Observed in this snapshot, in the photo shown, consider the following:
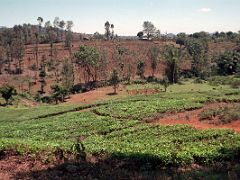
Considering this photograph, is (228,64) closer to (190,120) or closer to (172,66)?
(172,66)

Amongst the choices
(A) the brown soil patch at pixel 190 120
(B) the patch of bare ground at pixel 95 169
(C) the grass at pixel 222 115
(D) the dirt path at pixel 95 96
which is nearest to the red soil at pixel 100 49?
(D) the dirt path at pixel 95 96

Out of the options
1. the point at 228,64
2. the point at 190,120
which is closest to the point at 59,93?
the point at 190,120

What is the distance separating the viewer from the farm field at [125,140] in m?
17.1

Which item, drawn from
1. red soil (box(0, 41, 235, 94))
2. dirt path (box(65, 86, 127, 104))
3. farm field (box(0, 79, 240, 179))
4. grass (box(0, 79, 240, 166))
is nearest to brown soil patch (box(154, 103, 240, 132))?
farm field (box(0, 79, 240, 179))

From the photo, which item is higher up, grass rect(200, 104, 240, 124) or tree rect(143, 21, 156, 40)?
tree rect(143, 21, 156, 40)

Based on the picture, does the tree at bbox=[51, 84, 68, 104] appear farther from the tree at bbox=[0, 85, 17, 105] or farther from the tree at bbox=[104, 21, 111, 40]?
the tree at bbox=[104, 21, 111, 40]

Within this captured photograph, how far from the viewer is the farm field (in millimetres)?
17141

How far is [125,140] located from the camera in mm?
28922

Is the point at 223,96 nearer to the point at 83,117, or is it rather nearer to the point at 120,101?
the point at 120,101

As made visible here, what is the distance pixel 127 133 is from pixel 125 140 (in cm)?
377

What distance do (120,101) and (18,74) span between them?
51.9 meters

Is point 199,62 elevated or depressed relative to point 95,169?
elevated

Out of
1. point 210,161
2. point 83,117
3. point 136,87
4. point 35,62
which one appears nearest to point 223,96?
point 83,117

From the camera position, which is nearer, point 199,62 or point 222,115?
point 222,115
